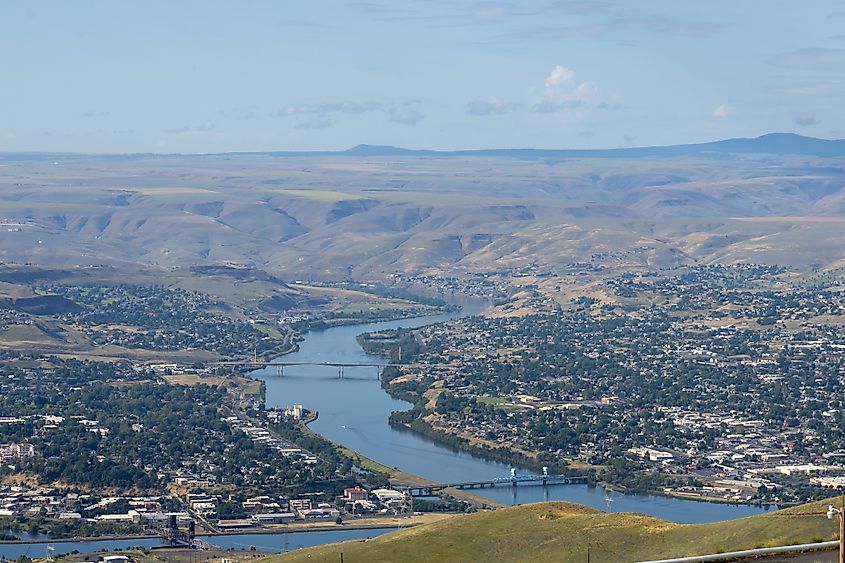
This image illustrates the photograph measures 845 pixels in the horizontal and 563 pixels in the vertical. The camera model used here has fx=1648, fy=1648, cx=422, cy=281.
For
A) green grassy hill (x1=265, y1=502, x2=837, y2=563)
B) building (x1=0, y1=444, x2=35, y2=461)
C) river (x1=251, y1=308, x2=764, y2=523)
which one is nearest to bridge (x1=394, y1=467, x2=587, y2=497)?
river (x1=251, y1=308, x2=764, y2=523)

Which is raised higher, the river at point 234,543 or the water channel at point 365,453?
the river at point 234,543

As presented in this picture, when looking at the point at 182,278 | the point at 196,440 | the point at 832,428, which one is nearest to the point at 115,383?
the point at 196,440

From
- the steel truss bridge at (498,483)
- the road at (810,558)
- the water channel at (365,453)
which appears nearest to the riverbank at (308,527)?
the water channel at (365,453)

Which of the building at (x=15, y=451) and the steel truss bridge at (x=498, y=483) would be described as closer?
the steel truss bridge at (x=498, y=483)

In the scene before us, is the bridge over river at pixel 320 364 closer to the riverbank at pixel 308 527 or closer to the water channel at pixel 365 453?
the water channel at pixel 365 453

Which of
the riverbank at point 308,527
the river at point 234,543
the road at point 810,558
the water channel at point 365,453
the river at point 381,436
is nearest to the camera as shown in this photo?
the road at point 810,558

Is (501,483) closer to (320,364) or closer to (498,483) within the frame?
(498,483)

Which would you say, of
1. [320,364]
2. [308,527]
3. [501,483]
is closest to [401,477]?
[501,483]
